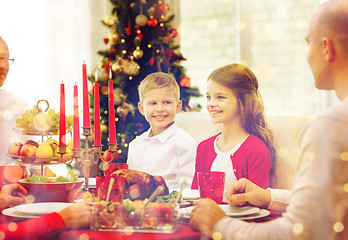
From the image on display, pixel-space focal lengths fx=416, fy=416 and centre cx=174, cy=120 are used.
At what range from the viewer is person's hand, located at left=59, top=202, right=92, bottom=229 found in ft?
3.40

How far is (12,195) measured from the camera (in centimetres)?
138

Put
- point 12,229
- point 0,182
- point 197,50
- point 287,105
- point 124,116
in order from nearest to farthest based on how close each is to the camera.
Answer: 1. point 12,229
2. point 0,182
3. point 124,116
4. point 287,105
5. point 197,50

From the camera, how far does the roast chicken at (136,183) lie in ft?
4.14

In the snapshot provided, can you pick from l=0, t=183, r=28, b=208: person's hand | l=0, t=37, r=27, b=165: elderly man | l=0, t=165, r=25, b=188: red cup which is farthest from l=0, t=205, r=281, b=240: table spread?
l=0, t=37, r=27, b=165: elderly man

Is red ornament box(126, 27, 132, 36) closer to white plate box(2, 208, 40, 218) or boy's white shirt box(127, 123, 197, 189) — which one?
boy's white shirt box(127, 123, 197, 189)

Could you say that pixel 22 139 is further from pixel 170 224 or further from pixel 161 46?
pixel 170 224

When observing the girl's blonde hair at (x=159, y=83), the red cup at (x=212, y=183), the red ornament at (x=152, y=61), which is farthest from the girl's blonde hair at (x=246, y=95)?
the red ornament at (x=152, y=61)

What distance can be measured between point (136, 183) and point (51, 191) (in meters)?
0.28

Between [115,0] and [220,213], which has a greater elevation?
[115,0]

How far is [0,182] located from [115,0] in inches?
85.8

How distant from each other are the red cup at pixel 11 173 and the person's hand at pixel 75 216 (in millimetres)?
594

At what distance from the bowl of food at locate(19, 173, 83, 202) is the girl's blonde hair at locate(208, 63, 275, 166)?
80 cm

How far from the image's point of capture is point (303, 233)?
879 millimetres

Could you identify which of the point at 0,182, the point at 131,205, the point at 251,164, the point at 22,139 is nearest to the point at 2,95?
the point at 22,139
